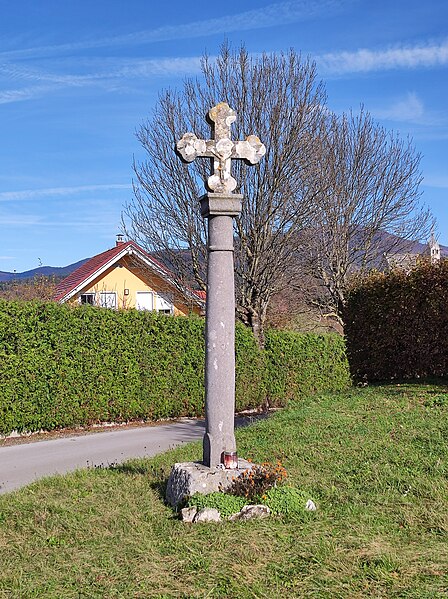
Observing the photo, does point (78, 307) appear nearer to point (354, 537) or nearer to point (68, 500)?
point (68, 500)

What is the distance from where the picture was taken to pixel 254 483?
5832 millimetres

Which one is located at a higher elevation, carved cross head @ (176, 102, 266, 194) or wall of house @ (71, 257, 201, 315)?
wall of house @ (71, 257, 201, 315)

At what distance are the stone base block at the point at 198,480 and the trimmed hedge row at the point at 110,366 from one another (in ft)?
24.4

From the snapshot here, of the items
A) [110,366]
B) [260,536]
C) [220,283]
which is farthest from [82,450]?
[260,536]

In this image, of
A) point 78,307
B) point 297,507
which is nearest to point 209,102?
point 78,307

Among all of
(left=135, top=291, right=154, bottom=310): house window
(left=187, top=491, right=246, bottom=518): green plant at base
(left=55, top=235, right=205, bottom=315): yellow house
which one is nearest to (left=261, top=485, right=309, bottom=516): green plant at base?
(left=187, top=491, right=246, bottom=518): green plant at base

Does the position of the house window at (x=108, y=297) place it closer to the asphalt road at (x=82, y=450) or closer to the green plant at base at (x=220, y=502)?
the asphalt road at (x=82, y=450)

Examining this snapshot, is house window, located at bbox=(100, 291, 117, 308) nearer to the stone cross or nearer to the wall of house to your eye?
the wall of house

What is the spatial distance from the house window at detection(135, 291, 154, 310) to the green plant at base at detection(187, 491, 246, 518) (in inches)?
891

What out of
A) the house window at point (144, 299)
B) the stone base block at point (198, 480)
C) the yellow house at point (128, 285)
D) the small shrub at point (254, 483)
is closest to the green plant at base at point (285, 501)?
the small shrub at point (254, 483)

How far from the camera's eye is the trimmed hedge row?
12.9 meters

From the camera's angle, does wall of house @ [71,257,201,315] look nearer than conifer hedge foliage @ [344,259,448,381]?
No

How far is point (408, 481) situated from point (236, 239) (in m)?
13.5

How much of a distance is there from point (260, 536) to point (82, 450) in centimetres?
701
